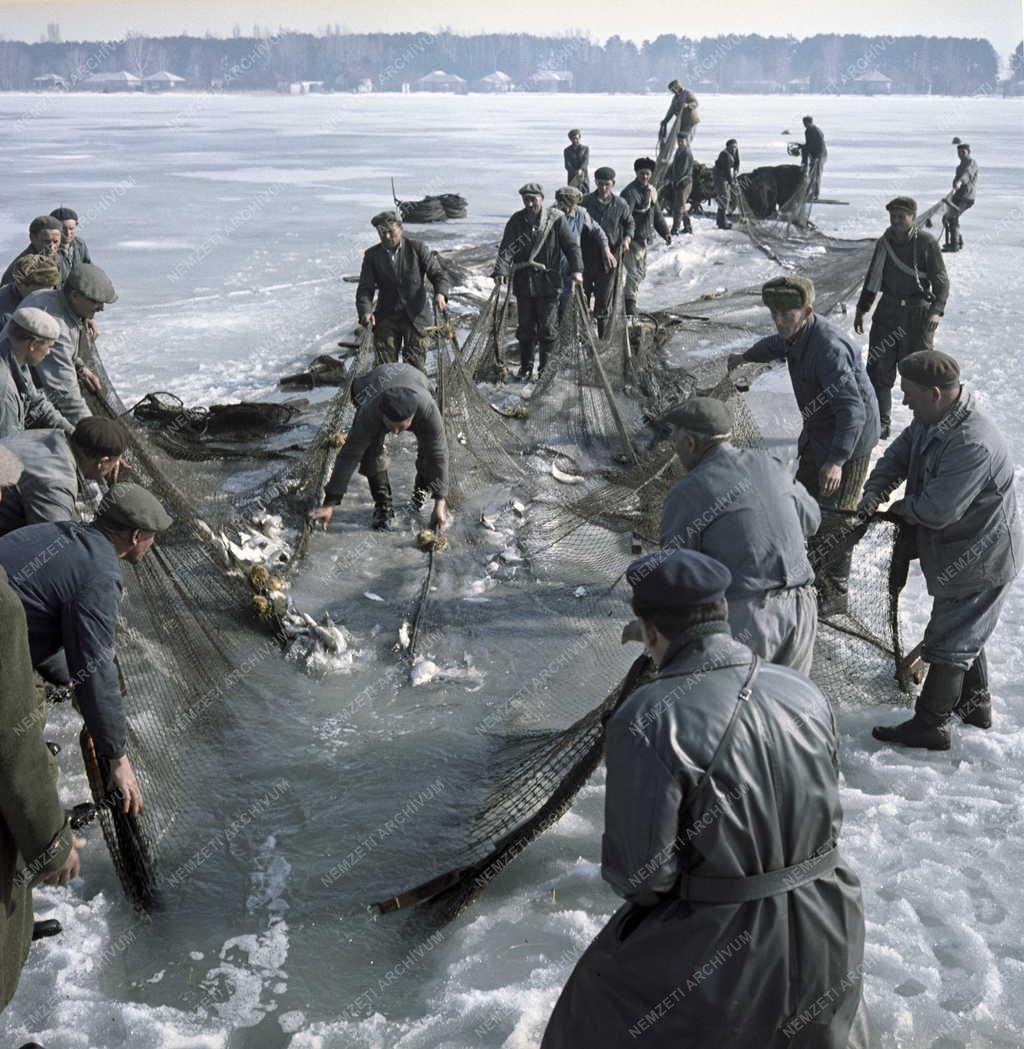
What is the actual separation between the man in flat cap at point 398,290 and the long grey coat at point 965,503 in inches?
156

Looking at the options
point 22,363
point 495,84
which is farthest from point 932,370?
point 495,84

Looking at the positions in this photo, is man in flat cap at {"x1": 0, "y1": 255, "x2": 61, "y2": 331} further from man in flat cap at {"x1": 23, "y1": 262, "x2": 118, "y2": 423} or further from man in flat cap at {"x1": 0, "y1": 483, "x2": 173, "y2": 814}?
man in flat cap at {"x1": 0, "y1": 483, "x2": 173, "y2": 814}

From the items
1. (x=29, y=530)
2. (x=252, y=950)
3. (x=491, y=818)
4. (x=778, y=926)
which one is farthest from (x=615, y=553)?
(x=778, y=926)

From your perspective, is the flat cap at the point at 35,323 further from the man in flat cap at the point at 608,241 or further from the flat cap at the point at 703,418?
the man in flat cap at the point at 608,241

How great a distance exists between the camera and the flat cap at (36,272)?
494 cm

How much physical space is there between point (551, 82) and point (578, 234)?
579ft

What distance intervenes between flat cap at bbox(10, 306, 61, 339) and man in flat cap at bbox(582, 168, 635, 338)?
557 cm

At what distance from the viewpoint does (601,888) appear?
3.31 m

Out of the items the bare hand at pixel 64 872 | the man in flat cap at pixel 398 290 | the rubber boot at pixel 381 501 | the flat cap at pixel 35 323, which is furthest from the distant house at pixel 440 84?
the bare hand at pixel 64 872

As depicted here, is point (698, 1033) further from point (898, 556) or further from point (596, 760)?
point (898, 556)

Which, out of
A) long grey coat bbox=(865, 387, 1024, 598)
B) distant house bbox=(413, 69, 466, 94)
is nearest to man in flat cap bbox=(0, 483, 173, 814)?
long grey coat bbox=(865, 387, 1024, 598)

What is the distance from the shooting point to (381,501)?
5910 mm

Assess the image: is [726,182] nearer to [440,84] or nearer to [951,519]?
[951,519]

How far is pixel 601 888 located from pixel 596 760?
1.49 ft
